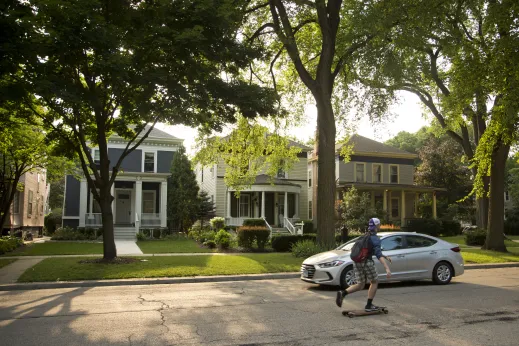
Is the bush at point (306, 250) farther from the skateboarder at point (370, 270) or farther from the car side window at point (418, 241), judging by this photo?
the skateboarder at point (370, 270)

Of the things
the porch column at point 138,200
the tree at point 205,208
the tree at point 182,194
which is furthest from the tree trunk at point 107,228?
the tree at point 205,208

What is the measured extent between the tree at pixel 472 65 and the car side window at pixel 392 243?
19.9 ft

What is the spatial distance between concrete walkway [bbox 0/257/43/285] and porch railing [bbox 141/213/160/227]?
14.8 meters

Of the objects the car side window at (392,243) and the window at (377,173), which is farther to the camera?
the window at (377,173)

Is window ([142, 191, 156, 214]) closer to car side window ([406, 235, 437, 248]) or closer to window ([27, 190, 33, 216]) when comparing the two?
window ([27, 190, 33, 216])

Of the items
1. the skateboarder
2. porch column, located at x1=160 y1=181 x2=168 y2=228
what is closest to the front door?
porch column, located at x1=160 y1=181 x2=168 y2=228

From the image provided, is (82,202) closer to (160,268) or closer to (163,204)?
(163,204)

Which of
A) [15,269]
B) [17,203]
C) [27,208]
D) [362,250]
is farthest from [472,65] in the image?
[27,208]

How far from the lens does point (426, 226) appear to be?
3291 cm

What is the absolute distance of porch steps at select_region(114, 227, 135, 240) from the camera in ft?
99.8

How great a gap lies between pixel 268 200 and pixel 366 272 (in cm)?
2897

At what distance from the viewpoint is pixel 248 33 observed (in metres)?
20.6

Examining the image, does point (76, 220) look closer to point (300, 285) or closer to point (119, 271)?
point (119, 271)

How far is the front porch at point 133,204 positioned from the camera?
31469 millimetres
